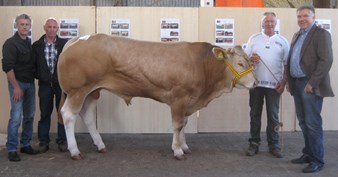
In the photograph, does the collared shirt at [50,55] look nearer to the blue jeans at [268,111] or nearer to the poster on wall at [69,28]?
the poster on wall at [69,28]

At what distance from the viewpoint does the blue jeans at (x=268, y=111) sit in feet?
23.2

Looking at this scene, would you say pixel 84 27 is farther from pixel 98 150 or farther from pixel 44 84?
pixel 98 150

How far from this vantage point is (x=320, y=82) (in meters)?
6.19

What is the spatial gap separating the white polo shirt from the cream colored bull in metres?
0.18

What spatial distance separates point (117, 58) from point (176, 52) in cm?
90

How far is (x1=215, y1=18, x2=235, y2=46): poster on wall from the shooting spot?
8711 mm

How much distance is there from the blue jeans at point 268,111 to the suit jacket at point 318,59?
87 centimetres

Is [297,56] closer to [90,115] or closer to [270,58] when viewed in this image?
[270,58]

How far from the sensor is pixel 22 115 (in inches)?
287

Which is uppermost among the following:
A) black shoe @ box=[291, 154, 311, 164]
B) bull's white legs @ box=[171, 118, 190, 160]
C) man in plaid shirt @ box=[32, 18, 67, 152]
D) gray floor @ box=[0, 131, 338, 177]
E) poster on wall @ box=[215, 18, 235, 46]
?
poster on wall @ box=[215, 18, 235, 46]

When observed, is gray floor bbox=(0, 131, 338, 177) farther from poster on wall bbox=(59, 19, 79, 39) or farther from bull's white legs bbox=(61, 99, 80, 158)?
poster on wall bbox=(59, 19, 79, 39)

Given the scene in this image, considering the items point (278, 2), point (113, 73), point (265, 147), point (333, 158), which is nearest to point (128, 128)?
point (113, 73)

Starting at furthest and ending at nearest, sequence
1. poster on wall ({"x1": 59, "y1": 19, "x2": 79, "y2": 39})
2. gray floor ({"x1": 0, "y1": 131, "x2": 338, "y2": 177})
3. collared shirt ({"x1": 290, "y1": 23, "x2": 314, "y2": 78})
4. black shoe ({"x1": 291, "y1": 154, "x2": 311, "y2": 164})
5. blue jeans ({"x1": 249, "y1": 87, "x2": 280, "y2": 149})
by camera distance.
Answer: poster on wall ({"x1": 59, "y1": 19, "x2": 79, "y2": 39}), blue jeans ({"x1": 249, "y1": 87, "x2": 280, "y2": 149}), black shoe ({"x1": 291, "y1": 154, "x2": 311, "y2": 164}), collared shirt ({"x1": 290, "y1": 23, "x2": 314, "y2": 78}), gray floor ({"x1": 0, "y1": 131, "x2": 338, "y2": 177})

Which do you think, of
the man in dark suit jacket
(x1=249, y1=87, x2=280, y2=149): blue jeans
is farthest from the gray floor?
the man in dark suit jacket
